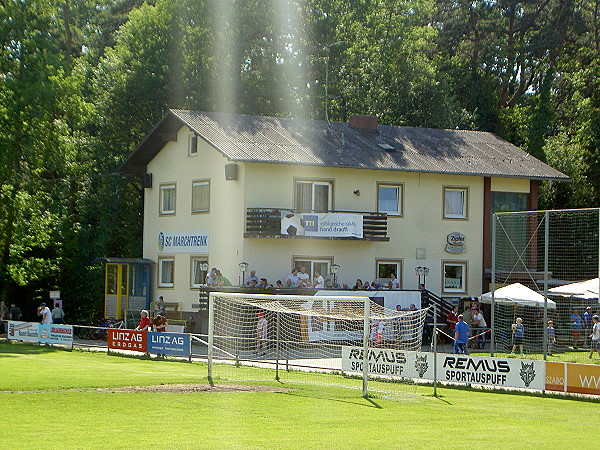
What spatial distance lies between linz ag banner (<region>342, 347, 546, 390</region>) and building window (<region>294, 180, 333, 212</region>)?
1564cm

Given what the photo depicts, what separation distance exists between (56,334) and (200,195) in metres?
8.96

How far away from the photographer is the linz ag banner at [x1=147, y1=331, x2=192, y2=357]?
33.5 meters

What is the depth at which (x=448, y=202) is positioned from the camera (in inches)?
1811

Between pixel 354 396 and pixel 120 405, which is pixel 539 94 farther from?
pixel 120 405

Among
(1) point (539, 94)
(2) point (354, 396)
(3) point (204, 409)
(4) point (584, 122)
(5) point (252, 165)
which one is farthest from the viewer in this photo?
(1) point (539, 94)

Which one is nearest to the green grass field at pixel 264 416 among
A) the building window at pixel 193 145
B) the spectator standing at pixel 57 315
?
the spectator standing at pixel 57 315

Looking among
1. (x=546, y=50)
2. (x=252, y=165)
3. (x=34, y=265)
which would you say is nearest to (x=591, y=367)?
(x=252, y=165)

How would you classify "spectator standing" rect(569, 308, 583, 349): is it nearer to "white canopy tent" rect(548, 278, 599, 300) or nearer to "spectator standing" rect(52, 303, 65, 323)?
"white canopy tent" rect(548, 278, 599, 300)

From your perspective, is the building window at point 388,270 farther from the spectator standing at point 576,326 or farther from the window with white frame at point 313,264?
the spectator standing at point 576,326

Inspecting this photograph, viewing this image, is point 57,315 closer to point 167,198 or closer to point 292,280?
point 167,198

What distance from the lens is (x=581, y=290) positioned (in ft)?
117

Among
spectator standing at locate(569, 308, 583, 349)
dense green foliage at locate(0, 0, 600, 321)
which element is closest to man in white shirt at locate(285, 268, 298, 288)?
spectator standing at locate(569, 308, 583, 349)

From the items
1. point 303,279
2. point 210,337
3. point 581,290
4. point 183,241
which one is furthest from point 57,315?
point 581,290

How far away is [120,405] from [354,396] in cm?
601
